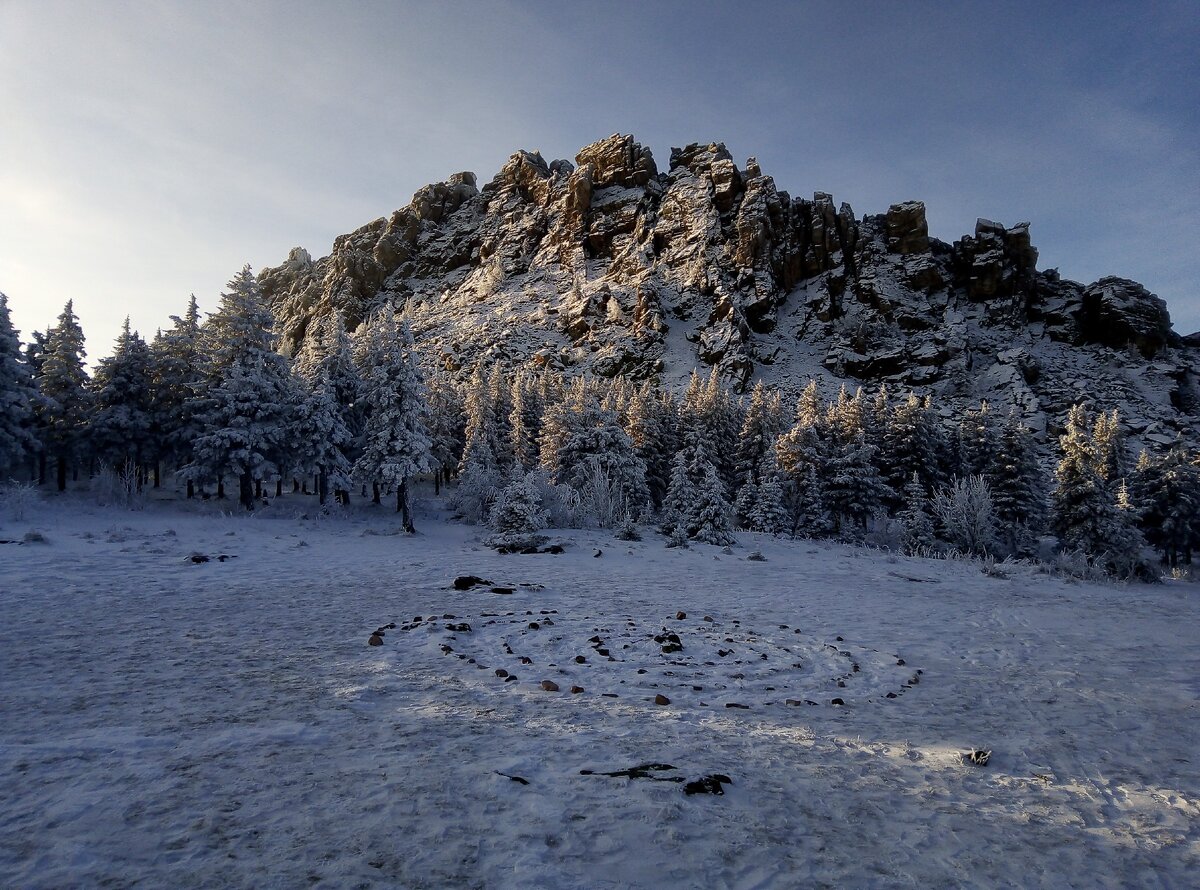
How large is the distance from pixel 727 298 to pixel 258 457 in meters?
96.8

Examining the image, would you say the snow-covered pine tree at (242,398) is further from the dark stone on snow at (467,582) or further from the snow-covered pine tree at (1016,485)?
the snow-covered pine tree at (1016,485)

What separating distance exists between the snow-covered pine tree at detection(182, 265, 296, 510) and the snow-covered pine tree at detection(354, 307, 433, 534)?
5120mm

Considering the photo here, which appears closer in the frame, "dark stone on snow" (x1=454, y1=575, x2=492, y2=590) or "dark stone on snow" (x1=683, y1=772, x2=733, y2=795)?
"dark stone on snow" (x1=683, y1=772, x2=733, y2=795)

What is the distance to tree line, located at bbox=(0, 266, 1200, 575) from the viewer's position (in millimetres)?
29203

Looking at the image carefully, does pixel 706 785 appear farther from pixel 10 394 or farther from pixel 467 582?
pixel 10 394

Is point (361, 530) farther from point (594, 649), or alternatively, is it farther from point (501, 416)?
point (501, 416)

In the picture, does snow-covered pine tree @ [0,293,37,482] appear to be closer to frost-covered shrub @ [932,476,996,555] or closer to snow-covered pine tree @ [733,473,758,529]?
snow-covered pine tree @ [733,473,758,529]

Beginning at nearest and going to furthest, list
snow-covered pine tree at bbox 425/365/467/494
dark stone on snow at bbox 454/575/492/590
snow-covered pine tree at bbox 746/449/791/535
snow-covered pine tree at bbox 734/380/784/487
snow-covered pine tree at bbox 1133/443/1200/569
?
1. dark stone on snow at bbox 454/575/492/590
2. snow-covered pine tree at bbox 746/449/791/535
3. snow-covered pine tree at bbox 1133/443/1200/569
4. snow-covered pine tree at bbox 734/380/784/487
5. snow-covered pine tree at bbox 425/365/467/494

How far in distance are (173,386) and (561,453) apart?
23.6 m

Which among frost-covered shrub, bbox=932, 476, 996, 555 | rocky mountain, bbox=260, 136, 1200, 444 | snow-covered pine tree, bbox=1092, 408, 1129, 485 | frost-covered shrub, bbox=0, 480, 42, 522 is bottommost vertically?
frost-covered shrub, bbox=932, 476, 996, 555

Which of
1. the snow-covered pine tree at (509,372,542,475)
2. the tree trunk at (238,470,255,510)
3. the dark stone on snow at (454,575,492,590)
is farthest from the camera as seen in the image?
the snow-covered pine tree at (509,372,542,475)

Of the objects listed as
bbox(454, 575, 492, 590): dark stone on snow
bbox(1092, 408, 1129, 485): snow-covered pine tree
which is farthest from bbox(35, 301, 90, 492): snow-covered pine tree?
bbox(1092, 408, 1129, 485): snow-covered pine tree

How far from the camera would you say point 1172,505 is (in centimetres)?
3712

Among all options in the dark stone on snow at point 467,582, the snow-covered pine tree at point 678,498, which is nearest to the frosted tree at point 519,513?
the snow-covered pine tree at point 678,498
